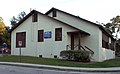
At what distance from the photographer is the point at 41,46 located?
111 feet

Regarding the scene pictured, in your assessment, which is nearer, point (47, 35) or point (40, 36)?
point (47, 35)

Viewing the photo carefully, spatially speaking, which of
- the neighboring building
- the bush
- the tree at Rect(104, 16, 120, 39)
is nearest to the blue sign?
the neighboring building

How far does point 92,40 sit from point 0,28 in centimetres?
3450

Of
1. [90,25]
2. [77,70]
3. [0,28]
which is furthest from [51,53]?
[0,28]

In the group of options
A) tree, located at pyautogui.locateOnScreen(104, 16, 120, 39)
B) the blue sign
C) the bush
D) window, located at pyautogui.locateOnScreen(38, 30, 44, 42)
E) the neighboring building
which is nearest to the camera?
the bush

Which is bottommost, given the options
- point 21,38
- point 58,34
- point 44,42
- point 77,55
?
point 77,55

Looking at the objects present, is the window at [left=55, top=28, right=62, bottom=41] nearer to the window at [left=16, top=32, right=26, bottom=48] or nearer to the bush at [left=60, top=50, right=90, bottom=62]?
the bush at [left=60, top=50, right=90, bottom=62]

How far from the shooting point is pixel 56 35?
3297 cm

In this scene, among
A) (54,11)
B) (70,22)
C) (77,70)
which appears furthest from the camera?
(54,11)

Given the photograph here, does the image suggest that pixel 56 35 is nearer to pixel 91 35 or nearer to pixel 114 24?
pixel 91 35

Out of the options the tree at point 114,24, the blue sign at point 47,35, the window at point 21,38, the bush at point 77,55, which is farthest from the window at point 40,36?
the tree at point 114,24

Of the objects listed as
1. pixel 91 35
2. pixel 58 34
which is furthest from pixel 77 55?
pixel 58 34

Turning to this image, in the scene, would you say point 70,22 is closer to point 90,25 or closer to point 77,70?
point 90,25

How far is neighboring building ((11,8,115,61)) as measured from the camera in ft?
104
